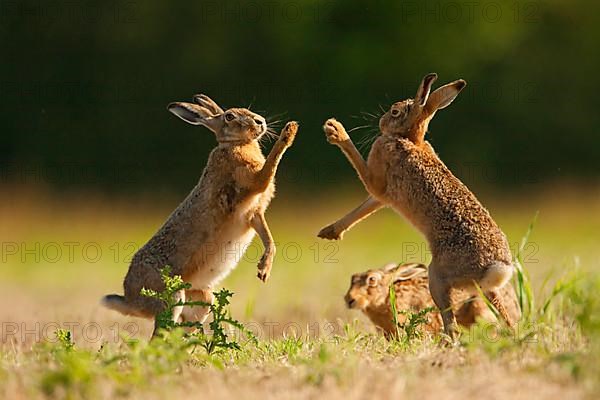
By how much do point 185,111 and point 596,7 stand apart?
68.0 ft

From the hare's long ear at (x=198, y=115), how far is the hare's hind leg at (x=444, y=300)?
2.32m

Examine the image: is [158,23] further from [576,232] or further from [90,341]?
[90,341]

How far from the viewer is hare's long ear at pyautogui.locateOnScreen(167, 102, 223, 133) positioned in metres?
8.35

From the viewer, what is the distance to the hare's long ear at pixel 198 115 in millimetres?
8352

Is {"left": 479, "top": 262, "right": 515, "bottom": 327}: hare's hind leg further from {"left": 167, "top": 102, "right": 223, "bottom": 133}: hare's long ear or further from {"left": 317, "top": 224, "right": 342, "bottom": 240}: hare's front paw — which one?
{"left": 167, "top": 102, "right": 223, "bottom": 133}: hare's long ear

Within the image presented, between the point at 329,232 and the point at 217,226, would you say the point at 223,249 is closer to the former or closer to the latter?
the point at 217,226

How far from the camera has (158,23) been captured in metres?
25.7

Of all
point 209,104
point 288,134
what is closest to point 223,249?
point 288,134

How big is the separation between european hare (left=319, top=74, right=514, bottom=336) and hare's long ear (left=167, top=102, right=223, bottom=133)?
101 centimetres

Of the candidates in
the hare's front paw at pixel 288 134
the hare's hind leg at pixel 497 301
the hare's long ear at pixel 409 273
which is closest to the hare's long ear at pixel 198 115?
the hare's front paw at pixel 288 134

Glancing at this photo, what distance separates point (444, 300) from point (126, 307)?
2260 millimetres

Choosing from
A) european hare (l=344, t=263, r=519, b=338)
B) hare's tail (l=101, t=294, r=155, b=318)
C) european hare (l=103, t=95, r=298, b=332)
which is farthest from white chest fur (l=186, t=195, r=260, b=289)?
european hare (l=344, t=263, r=519, b=338)

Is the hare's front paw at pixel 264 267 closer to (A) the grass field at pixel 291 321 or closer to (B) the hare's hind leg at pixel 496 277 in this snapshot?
(A) the grass field at pixel 291 321

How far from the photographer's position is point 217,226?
785cm
